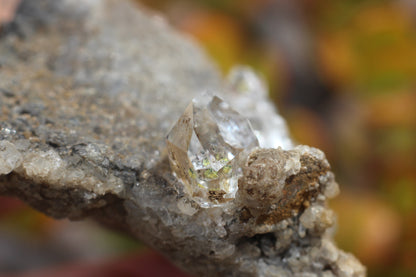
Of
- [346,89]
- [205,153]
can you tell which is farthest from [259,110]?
[346,89]

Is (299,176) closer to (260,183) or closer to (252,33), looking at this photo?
(260,183)

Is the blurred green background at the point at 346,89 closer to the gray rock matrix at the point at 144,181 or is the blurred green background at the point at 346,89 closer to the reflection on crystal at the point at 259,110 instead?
the reflection on crystal at the point at 259,110

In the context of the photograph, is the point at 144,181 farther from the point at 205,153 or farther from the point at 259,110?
the point at 259,110

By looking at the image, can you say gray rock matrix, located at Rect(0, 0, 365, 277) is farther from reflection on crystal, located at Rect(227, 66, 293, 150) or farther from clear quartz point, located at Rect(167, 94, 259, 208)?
reflection on crystal, located at Rect(227, 66, 293, 150)

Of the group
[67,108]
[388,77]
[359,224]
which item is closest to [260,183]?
[67,108]

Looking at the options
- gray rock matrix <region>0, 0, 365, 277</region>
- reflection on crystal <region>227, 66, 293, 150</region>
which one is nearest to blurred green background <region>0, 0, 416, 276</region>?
reflection on crystal <region>227, 66, 293, 150</region>

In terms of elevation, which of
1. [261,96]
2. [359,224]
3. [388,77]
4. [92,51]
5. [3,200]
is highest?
[388,77]
